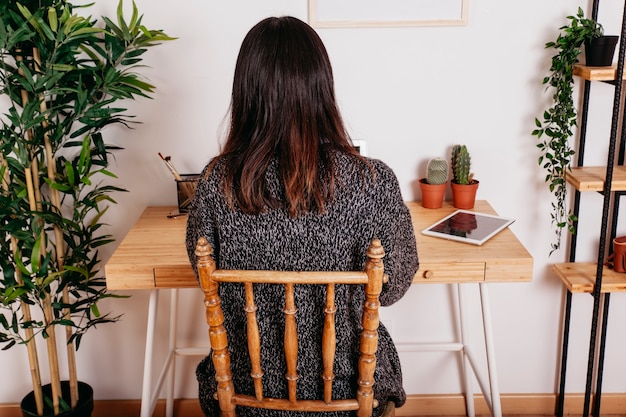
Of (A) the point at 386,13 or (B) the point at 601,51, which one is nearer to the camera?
(B) the point at 601,51

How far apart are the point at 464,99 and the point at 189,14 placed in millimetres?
Result: 908

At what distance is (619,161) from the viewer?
2.15 meters

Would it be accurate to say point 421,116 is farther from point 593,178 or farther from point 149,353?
point 149,353

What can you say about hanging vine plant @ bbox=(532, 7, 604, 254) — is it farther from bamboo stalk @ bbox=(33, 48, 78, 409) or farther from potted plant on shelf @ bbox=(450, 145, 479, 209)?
bamboo stalk @ bbox=(33, 48, 78, 409)

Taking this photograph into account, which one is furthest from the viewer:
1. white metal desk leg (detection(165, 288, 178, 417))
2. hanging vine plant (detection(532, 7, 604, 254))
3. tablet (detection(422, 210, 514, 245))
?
white metal desk leg (detection(165, 288, 178, 417))

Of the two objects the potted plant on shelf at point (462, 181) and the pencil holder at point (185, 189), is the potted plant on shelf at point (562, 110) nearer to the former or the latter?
the potted plant on shelf at point (462, 181)

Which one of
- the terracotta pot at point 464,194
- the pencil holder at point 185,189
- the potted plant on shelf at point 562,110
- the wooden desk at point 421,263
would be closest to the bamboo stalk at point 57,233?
the wooden desk at point 421,263

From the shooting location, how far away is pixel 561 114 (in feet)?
6.68

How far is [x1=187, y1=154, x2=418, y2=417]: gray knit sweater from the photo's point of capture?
127cm

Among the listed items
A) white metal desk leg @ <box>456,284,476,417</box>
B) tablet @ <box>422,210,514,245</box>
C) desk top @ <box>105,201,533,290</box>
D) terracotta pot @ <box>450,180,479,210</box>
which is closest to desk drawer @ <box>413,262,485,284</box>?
desk top @ <box>105,201,533,290</box>

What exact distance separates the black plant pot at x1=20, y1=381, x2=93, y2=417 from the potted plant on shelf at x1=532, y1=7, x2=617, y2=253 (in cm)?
165

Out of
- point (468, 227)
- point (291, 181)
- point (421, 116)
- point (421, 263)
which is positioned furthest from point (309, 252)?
point (421, 116)

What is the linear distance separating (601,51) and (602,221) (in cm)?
50

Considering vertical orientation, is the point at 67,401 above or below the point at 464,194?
below
